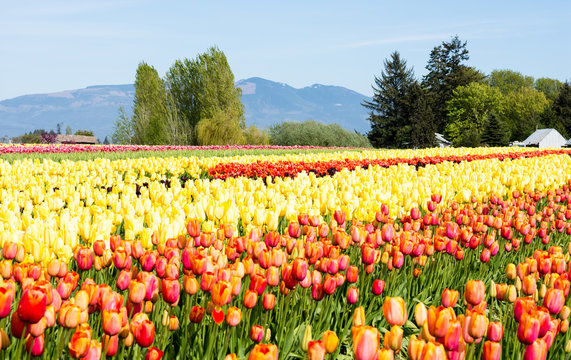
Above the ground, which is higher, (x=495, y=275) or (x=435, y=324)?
(x=435, y=324)

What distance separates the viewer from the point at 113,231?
409 centimetres

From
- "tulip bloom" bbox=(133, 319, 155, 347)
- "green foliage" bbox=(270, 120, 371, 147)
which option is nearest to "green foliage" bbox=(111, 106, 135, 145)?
"green foliage" bbox=(270, 120, 371, 147)

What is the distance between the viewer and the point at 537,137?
79.3 meters

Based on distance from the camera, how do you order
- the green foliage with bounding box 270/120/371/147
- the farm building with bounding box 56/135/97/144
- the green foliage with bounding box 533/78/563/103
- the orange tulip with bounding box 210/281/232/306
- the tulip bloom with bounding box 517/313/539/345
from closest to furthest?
the tulip bloom with bounding box 517/313/539/345
the orange tulip with bounding box 210/281/232/306
the green foliage with bounding box 270/120/371/147
the green foliage with bounding box 533/78/563/103
the farm building with bounding box 56/135/97/144

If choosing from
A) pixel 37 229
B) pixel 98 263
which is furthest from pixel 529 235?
pixel 37 229

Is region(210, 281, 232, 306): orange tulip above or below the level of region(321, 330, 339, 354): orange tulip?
above

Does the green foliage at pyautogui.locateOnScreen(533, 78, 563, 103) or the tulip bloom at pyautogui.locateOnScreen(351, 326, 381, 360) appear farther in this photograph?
the green foliage at pyautogui.locateOnScreen(533, 78, 563, 103)

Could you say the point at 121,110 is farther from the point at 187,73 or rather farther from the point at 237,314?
the point at 237,314

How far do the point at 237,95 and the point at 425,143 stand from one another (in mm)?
23862

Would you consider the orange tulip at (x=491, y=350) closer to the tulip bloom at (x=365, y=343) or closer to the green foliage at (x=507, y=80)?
the tulip bloom at (x=365, y=343)

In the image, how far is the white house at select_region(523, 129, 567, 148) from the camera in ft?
254

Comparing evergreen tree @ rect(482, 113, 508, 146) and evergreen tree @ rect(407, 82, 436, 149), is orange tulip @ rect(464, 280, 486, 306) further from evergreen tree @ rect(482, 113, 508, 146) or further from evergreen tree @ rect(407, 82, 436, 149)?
evergreen tree @ rect(482, 113, 508, 146)

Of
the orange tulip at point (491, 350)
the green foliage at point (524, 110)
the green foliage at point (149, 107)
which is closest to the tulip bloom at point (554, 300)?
the orange tulip at point (491, 350)

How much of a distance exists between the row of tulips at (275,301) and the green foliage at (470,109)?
73.8 meters
